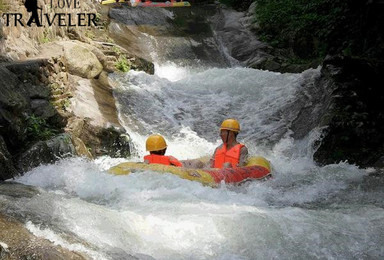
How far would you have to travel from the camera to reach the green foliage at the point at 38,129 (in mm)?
7176

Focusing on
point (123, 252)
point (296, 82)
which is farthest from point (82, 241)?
point (296, 82)

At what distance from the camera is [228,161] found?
7203mm

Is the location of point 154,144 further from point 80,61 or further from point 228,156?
point 80,61

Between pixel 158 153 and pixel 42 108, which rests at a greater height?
pixel 42 108

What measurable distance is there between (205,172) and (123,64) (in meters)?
5.98

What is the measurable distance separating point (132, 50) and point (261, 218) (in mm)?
9642

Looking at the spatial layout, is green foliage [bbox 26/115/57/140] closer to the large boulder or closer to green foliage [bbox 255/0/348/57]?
the large boulder

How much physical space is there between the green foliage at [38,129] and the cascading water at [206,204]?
27.5 inches

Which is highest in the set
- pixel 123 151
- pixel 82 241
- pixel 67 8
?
pixel 67 8

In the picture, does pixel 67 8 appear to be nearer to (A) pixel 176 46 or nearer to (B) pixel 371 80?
(A) pixel 176 46

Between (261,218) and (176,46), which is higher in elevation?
(176,46)

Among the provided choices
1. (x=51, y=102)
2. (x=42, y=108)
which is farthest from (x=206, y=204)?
(x=51, y=102)

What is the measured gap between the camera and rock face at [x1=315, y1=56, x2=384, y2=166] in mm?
7957

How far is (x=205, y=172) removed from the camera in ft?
21.0
